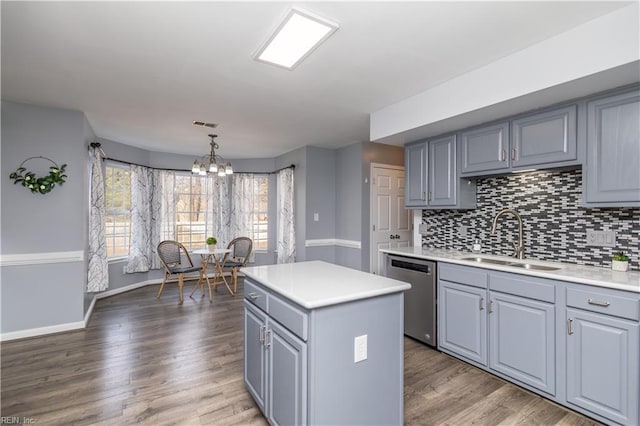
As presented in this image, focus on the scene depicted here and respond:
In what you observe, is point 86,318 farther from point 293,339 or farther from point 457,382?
point 457,382

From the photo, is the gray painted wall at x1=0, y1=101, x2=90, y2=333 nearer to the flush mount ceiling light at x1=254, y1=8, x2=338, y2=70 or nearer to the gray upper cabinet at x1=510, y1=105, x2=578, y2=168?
the flush mount ceiling light at x1=254, y1=8, x2=338, y2=70

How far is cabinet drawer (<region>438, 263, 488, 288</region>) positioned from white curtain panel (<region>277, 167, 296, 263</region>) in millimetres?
3120

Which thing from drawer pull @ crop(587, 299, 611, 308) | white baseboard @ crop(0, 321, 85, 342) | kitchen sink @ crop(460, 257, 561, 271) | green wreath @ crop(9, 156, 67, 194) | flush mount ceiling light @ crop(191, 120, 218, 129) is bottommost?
white baseboard @ crop(0, 321, 85, 342)

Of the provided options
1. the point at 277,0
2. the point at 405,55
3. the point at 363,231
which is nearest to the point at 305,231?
the point at 363,231

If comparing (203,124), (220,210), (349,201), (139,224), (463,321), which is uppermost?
(203,124)

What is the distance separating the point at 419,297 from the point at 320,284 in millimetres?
1697

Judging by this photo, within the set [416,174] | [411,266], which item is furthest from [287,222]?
[411,266]

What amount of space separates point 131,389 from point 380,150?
4419 mm

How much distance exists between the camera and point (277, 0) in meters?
1.71

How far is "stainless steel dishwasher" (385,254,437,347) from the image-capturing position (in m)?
3.03

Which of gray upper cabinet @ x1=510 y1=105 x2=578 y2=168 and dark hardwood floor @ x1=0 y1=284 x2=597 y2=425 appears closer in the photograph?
dark hardwood floor @ x1=0 y1=284 x2=597 y2=425

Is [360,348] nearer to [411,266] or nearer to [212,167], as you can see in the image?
[411,266]

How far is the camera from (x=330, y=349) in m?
1.55

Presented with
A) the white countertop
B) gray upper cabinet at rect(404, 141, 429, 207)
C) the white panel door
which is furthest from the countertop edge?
the white panel door
